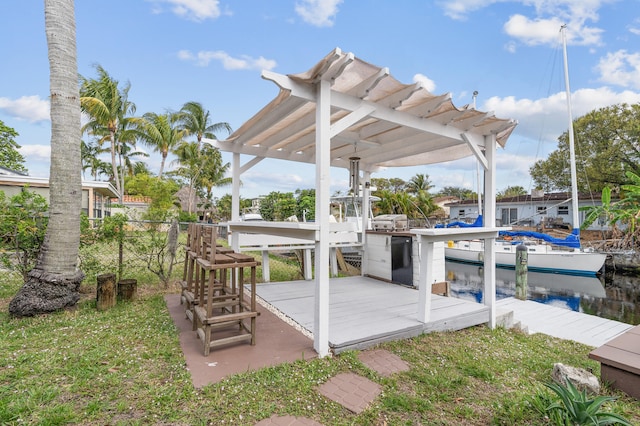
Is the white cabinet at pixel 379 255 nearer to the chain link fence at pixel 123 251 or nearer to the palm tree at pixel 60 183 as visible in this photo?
the chain link fence at pixel 123 251

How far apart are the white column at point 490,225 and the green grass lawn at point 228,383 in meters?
0.66

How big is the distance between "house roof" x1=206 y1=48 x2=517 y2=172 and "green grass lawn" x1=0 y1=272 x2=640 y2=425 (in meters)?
2.26

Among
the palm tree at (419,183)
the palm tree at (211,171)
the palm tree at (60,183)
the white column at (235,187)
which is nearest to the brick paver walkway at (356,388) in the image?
the white column at (235,187)

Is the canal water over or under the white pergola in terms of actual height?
under

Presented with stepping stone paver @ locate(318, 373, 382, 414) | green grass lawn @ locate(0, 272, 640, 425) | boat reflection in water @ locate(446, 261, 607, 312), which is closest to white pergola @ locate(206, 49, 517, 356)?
stepping stone paver @ locate(318, 373, 382, 414)

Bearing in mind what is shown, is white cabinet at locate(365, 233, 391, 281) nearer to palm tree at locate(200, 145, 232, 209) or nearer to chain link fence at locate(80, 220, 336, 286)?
chain link fence at locate(80, 220, 336, 286)

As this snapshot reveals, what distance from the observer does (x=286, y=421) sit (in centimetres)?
192

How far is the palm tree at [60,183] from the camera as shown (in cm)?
370

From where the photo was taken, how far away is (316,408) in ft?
6.80

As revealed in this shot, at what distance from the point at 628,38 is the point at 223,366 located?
23732mm

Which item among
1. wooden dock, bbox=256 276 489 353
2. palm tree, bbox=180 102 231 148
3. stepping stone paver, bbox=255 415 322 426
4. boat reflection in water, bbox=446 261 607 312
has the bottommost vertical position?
boat reflection in water, bbox=446 261 607 312

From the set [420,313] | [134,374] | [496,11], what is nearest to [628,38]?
[496,11]

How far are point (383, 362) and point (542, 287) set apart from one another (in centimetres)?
1084

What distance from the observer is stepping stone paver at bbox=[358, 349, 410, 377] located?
8.62 ft
